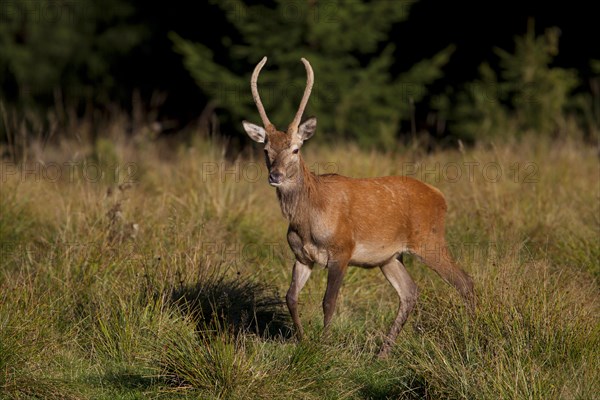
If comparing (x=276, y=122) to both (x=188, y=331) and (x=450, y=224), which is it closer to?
(x=450, y=224)

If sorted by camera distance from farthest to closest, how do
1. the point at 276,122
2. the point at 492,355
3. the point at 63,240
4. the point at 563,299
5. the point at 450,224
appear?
1. the point at 276,122
2. the point at 450,224
3. the point at 63,240
4. the point at 563,299
5. the point at 492,355

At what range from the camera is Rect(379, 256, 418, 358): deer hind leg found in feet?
25.5

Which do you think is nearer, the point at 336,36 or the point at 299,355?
the point at 299,355

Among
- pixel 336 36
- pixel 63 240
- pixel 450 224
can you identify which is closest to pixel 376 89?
pixel 336 36

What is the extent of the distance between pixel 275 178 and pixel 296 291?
0.86 meters

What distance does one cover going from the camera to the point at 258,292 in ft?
27.1

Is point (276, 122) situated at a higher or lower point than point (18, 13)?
lower

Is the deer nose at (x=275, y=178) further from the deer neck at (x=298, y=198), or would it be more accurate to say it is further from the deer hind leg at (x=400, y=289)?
the deer hind leg at (x=400, y=289)

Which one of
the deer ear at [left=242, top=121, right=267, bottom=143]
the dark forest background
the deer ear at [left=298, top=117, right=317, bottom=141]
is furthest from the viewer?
the dark forest background

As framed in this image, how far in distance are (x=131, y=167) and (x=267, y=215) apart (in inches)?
88.7

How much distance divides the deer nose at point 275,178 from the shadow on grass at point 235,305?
91 centimetres

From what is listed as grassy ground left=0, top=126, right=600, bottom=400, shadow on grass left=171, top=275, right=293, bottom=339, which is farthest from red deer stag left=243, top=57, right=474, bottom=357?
shadow on grass left=171, top=275, right=293, bottom=339

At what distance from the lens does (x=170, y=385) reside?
6516 millimetres

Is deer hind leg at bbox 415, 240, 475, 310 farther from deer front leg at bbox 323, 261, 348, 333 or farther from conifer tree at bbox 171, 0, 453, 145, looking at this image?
conifer tree at bbox 171, 0, 453, 145
